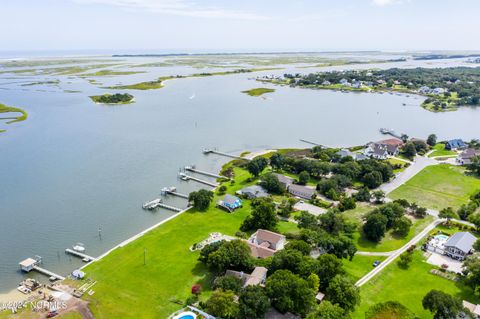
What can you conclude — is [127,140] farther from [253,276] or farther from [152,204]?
[253,276]

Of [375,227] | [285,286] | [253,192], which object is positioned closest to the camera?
[285,286]

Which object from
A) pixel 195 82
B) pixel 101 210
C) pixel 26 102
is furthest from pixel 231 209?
pixel 195 82

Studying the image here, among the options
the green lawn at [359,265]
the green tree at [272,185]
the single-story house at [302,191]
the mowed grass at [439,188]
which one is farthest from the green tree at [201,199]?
the mowed grass at [439,188]

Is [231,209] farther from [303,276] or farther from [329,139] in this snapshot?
[329,139]

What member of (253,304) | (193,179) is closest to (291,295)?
(253,304)

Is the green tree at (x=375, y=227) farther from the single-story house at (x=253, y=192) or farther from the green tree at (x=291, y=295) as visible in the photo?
the single-story house at (x=253, y=192)

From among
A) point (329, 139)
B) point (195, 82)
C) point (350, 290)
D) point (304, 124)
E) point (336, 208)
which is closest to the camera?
point (350, 290)

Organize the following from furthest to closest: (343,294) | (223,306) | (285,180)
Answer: (285,180), (343,294), (223,306)
